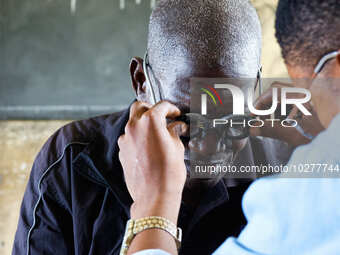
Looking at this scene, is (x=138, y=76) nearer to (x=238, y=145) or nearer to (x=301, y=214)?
(x=238, y=145)

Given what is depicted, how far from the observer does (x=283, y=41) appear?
0.83 metres

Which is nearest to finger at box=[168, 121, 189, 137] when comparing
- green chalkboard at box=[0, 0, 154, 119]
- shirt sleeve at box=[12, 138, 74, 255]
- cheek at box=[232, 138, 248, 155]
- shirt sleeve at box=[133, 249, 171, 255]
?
cheek at box=[232, 138, 248, 155]

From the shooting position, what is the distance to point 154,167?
30.8 inches

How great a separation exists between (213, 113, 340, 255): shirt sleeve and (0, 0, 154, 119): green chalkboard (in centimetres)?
133

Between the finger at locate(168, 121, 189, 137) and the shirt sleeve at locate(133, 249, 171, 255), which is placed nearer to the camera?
the shirt sleeve at locate(133, 249, 171, 255)

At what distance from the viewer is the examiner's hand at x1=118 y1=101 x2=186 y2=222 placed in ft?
2.55

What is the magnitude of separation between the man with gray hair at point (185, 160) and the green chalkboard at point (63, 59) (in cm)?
103

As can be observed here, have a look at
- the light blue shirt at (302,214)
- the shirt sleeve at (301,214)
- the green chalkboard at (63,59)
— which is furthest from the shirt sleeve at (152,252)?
the green chalkboard at (63,59)

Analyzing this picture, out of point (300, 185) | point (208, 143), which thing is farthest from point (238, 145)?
point (300, 185)

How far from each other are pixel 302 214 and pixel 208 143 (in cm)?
27

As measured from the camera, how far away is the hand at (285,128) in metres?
0.95

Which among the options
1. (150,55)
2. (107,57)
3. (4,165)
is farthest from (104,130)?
(4,165)

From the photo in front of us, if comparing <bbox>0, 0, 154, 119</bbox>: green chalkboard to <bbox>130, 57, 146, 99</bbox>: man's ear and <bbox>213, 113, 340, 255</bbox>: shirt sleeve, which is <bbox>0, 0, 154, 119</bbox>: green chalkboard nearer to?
<bbox>130, 57, 146, 99</bbox>: man's ear

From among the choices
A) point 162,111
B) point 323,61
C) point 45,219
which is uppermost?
point 323,61
